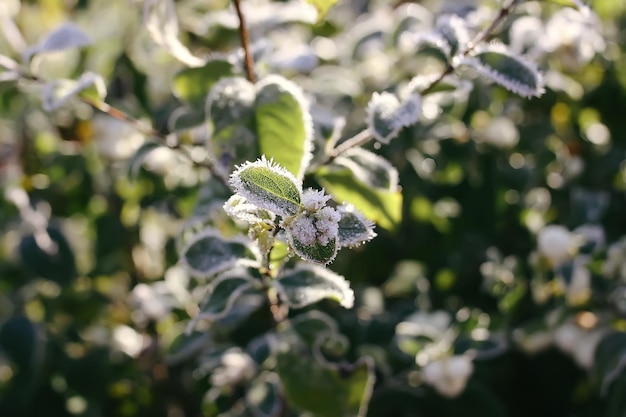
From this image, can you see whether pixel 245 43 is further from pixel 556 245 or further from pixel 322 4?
pixel 556 245

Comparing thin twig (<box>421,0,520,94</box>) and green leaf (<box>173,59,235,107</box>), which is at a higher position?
thin twig (<box>421,0,520,94</box>)

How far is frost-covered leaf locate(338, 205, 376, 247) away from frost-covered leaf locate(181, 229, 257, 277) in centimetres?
18

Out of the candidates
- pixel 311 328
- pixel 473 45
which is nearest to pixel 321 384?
pixel 311 328

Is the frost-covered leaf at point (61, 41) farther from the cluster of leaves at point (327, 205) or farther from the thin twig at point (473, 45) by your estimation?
the thin twig at point (473, 45)

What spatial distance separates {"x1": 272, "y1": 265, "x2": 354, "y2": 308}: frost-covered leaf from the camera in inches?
30.5

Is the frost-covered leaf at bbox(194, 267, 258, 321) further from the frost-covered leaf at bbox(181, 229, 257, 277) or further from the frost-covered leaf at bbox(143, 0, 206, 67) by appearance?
the frost-covered leaf at bbox(143, 0, 206, 67)

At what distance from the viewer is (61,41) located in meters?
0.97

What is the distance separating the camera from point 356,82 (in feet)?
4.77

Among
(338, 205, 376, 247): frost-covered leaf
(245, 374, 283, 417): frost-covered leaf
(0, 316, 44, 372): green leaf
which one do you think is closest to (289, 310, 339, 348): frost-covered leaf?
(245, 374, 283, 417): frost-covered leaf

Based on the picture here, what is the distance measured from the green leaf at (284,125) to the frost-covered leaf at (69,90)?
0.20 m

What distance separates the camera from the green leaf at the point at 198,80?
0.96 metres

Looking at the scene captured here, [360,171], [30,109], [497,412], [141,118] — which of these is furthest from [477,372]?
[30,109]

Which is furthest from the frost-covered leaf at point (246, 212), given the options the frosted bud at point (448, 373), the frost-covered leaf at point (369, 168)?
the frosted bud at point (448, 373)

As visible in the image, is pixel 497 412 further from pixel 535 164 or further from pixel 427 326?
pixel 535 164
